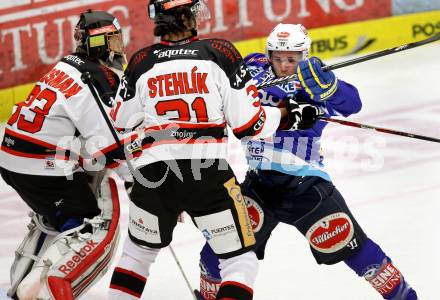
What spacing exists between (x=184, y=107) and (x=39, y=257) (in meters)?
1.28

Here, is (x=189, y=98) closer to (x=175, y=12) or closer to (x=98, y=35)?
(x=175, y=12)

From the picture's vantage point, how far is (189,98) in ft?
12.7

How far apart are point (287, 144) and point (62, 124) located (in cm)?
93

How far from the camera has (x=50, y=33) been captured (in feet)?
27.5

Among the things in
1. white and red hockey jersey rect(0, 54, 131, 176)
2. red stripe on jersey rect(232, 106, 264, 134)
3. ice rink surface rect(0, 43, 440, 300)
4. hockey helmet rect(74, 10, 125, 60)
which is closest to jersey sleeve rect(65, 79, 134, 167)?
white and red hockey jersey rect(0, 54, 131, 176)

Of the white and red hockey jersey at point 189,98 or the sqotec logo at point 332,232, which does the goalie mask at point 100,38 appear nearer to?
the white and red hockey jersey at point 189,98

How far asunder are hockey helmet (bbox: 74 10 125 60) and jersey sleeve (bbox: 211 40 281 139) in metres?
0.82

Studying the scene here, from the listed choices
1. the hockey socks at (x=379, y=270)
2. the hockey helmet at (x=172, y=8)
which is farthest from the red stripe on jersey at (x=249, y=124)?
the hockey socks at (x=379, y=270)

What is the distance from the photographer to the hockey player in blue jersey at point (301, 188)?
4.44 meters

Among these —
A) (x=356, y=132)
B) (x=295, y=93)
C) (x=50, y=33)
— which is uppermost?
(x=295, y=93)

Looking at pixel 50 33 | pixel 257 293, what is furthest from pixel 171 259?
pixel 50 33

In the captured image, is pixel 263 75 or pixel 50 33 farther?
pixel 50 33

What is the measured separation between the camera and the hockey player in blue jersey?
444cm

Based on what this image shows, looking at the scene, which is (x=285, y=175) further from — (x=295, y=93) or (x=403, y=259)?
(x=403, y=259)
